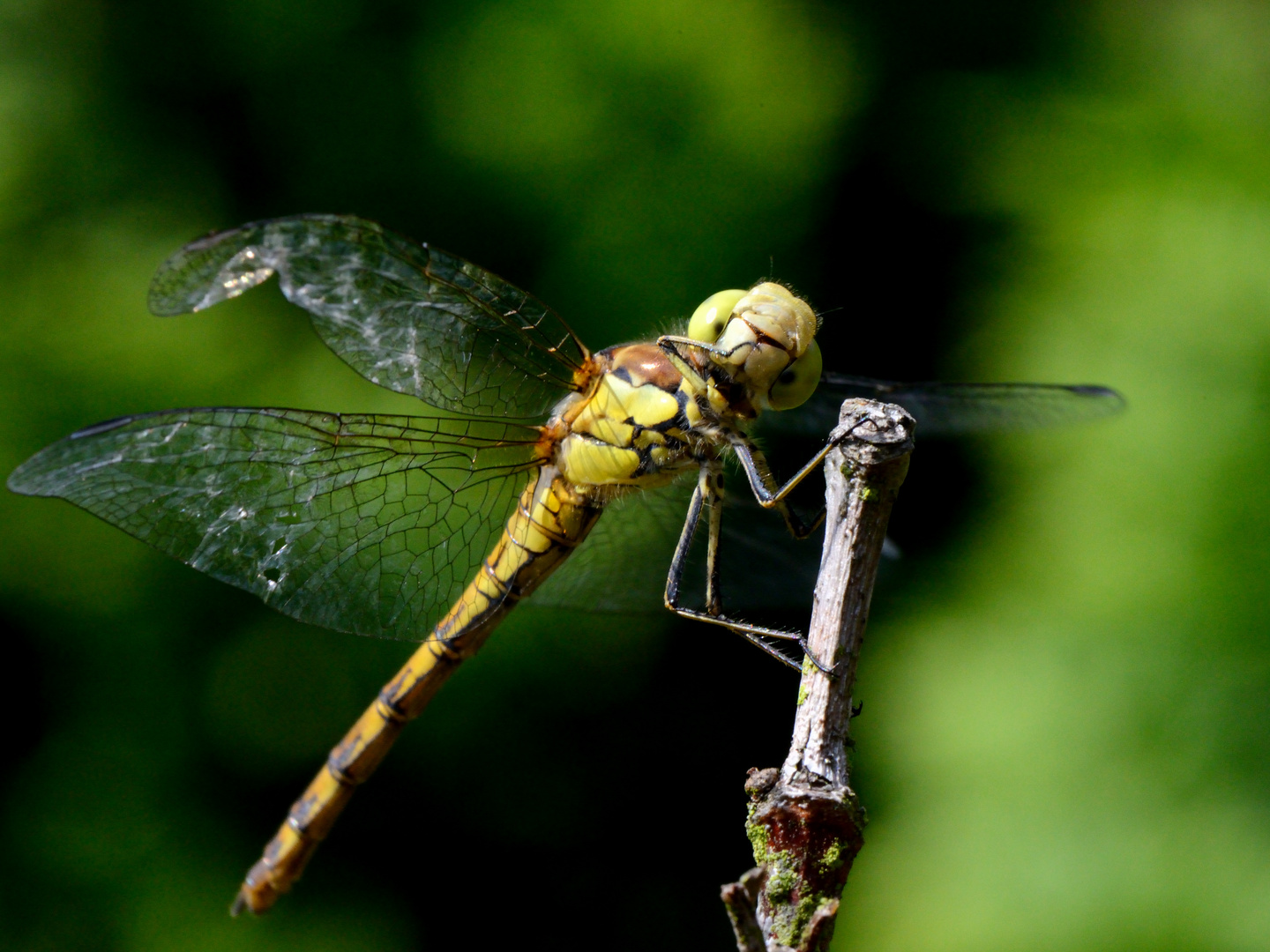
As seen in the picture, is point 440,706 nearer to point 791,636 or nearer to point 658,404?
point 658,404

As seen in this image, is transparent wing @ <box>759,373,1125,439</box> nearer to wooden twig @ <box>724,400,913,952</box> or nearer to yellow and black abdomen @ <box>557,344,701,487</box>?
yellow and black abdomen @ <box>557,344,701,487</box>

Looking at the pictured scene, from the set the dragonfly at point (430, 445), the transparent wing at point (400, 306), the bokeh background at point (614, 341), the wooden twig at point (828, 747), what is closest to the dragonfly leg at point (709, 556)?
the dragonfly at point (430, 445)

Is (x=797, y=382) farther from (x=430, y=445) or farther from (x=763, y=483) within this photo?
(x=430, y=445)

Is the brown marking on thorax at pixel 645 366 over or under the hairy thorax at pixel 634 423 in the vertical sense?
over

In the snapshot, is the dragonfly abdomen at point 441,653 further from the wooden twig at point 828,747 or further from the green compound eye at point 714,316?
the wooden twig at point 828,747

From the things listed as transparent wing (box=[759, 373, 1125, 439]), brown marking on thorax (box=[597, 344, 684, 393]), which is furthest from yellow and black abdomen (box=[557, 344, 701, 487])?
transparent wing (box=[759, 373, 1125, 439])

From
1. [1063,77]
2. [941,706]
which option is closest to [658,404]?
[941,706]

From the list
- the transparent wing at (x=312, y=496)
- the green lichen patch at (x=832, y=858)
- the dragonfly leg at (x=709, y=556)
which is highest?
the dragonfly leg at (x=709, y=556)
